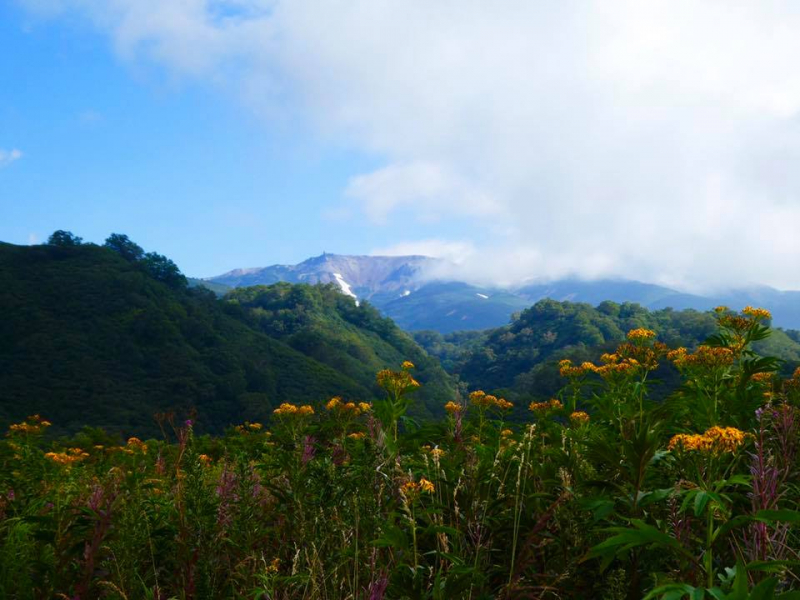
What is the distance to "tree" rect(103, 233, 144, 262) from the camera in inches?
3676

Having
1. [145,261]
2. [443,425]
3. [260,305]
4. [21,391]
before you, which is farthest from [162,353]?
[443,425]

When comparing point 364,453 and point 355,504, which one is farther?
point 364,453

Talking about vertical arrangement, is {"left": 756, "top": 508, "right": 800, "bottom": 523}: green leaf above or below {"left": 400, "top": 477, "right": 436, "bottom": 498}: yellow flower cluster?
above

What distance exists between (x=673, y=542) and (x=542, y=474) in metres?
1.40

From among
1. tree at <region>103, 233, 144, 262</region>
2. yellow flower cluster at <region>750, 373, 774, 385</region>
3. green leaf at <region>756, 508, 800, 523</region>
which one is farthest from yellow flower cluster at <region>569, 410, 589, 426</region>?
tree at <region>103, 233, 144, 262</region>

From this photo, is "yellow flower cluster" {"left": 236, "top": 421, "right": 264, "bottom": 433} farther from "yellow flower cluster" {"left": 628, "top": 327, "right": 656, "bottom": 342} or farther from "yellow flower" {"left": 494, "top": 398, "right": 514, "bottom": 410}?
"yellow flower cluster" {"left": 628, "top": 327, "right": 656, "bottom": 342}

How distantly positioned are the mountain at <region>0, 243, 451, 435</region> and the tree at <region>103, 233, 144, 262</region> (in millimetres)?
3871

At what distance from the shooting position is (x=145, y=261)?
88.0 meters

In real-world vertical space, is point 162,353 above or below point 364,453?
below

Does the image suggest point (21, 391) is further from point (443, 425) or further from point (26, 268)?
point (443, 425)

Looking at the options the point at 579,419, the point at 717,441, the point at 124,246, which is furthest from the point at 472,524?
the point at 124,246

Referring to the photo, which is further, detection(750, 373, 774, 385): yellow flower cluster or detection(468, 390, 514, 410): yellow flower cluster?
detection(468, 390, 514, 410): yellow flower cluster

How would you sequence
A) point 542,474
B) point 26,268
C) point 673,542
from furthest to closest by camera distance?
point 26,268 < point 542,474 < point 673,542

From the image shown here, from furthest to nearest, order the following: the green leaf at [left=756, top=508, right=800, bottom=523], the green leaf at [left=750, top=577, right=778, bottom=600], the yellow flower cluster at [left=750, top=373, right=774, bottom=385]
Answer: the yellow flower cluster at [left=750, top=373, right=774, bottom=385] < the green leaf at [left=756, top=508, right=800, bottom=523] < the green leaf at [left=750, top=577, right=778, bottom=600]
